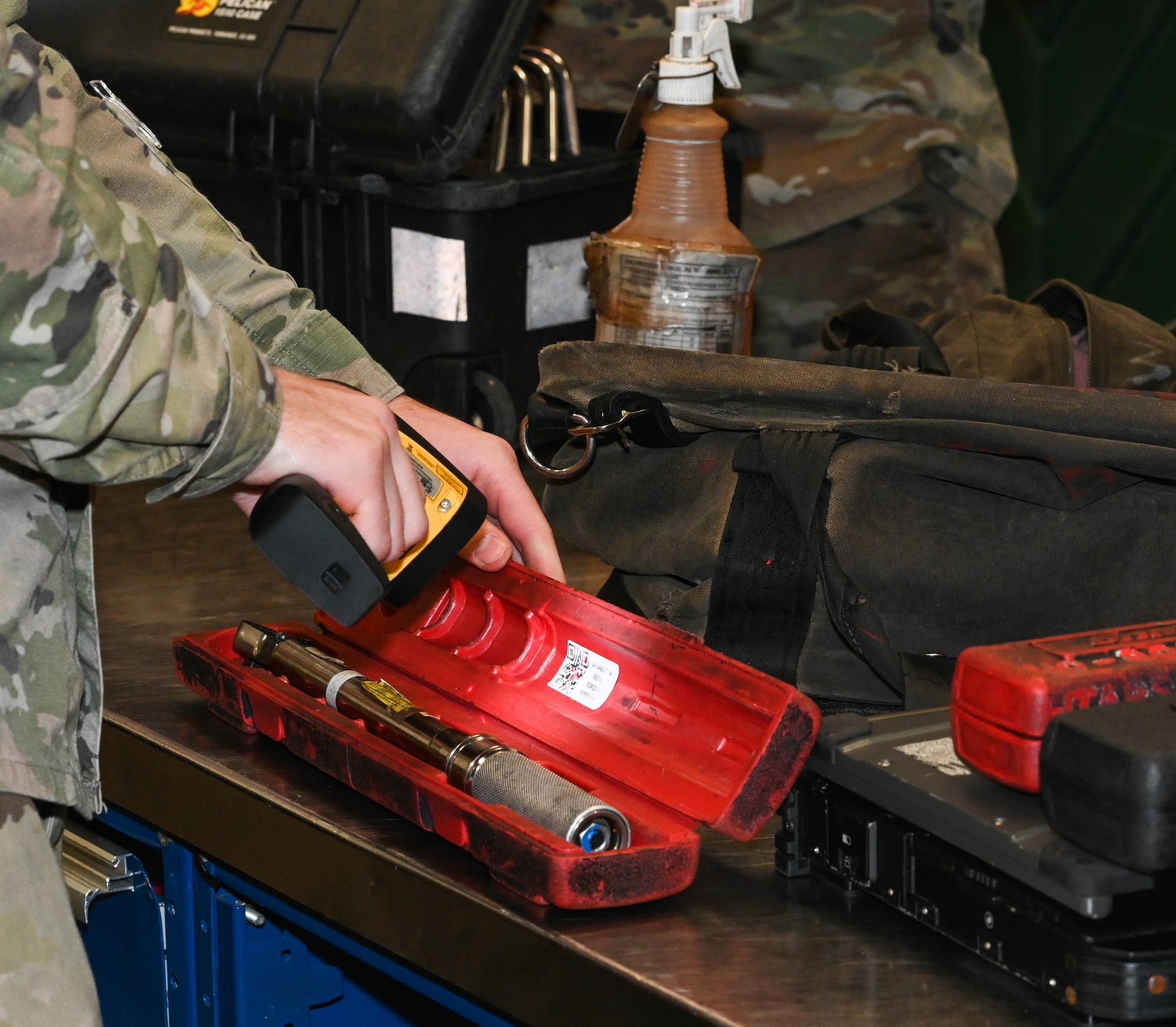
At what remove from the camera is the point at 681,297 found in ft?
4.04

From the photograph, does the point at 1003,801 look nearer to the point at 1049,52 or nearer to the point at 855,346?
the point at 855,346

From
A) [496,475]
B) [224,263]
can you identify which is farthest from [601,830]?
[224,263]

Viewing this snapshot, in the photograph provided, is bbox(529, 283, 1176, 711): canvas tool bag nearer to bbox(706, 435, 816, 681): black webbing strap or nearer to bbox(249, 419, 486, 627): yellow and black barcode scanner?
bbox(706, 435, 816, 681): black webbing strap

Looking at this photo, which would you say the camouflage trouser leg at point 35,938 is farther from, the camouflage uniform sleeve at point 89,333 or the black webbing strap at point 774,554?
the black webbing strap at point 774,554

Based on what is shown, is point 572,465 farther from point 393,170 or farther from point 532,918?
point 393,170

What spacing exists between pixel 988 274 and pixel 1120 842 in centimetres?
180

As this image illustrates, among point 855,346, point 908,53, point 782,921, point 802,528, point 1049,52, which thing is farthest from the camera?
point 1049,52

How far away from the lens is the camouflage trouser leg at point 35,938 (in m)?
0.67

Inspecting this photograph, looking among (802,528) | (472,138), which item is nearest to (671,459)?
(802,528)

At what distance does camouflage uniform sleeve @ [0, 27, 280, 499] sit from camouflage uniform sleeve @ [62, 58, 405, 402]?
11.7 inches

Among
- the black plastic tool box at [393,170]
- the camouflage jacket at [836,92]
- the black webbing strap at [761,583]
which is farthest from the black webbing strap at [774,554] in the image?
the camouflage jacket at [836,92]

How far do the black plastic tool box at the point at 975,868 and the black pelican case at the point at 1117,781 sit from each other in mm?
13

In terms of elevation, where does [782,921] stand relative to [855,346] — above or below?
below

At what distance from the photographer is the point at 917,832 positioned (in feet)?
2.21
